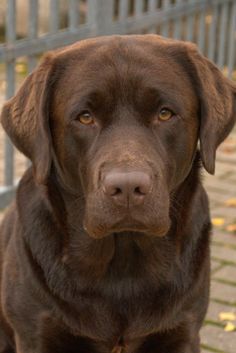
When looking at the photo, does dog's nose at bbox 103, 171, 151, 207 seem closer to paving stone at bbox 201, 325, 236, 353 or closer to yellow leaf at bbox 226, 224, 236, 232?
paving stone at bbox 201, 325, 236, 353

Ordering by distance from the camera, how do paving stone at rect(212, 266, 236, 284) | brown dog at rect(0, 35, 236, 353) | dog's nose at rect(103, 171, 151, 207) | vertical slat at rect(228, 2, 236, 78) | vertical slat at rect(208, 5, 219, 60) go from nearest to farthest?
dog's nose at rect(103, 171, 151, 207) → brown dog at rect(0, 35, 236, 353) → paving stone at rect(212, 266, 236, 284) → vertical slat at rect(208, 5, 219, 60) → vertical slat at rect(228, 2, 236, 78)

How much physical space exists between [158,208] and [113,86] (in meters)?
0.50

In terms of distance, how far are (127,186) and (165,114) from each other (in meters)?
0.43

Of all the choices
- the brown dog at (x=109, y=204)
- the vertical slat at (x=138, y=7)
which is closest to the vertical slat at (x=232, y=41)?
the vertical slat at (x=138, y=7)

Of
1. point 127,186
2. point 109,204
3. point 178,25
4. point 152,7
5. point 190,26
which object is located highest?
point 127,186

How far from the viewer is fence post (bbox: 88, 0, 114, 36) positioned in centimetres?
638

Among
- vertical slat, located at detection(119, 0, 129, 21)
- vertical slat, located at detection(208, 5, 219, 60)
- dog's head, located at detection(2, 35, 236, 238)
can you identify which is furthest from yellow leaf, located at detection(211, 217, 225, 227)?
vertical slat, located at detection(208, 5, 219, 60)

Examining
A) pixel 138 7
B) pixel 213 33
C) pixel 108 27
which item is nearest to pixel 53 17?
pixel 108 27

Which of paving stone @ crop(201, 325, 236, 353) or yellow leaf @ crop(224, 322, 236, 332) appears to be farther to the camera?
yellow leaf @ crop(224, 322, 236, 332)

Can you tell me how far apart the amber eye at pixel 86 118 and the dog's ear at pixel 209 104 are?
1.51ft

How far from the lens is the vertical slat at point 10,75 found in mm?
5734

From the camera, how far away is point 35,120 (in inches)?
123

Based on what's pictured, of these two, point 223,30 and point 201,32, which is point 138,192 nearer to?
point 201,32

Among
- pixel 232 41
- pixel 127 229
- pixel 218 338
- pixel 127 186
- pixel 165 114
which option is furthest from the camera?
pixel 232 41
